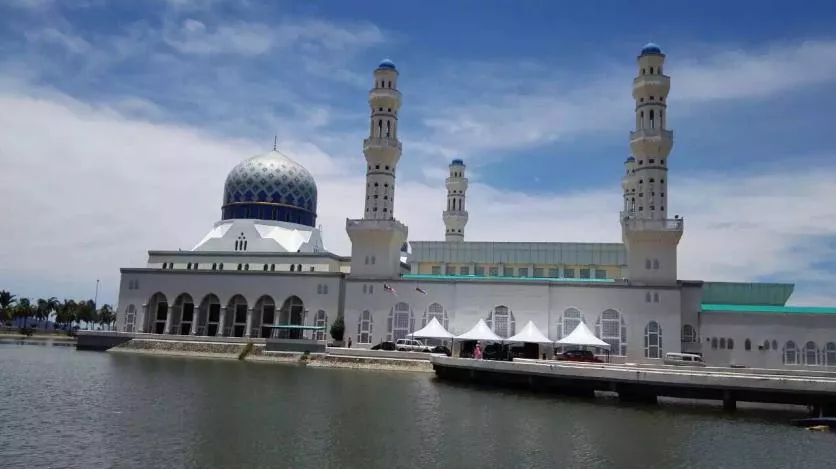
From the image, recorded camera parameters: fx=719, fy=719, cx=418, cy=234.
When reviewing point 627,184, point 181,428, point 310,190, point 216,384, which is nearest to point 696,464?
point 181,428

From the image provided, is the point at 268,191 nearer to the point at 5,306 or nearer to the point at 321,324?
the point at 321,324

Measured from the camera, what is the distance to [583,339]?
4659 cm

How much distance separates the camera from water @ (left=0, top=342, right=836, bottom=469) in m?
17.9

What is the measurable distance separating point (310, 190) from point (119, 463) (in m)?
57.3

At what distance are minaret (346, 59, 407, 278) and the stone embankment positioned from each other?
9.59m

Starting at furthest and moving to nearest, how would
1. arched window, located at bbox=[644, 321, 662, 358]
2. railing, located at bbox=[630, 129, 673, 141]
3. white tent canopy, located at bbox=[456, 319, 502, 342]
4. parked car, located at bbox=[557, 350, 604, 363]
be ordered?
railing, located at bbox=[630, 129, 673, 141]
arched window, located at bbox=[644, 321, 662, 358]
white tent canopy, located at bbox=[456, 319, 502, 342]
parked car, located at bbox=[557, 350, 604, 363]

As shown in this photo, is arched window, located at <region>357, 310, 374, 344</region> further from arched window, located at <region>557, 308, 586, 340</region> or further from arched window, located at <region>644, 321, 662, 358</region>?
arched window, located at <region>644, 321, 662, 358</region>

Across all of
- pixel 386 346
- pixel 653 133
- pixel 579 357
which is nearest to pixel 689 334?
pixel 579 357

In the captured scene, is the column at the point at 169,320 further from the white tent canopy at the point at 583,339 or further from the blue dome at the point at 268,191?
the white tent canopy at the point at 583,339

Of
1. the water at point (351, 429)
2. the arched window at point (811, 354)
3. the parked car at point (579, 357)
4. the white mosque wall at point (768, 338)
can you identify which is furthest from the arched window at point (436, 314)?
the arched window at point (811, 354)

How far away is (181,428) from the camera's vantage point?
817 inches

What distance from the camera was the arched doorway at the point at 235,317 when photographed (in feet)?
200

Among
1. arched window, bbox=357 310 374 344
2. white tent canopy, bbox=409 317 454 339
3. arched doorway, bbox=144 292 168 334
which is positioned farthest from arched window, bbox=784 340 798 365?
arched doorway, bbox=144 292 168 334

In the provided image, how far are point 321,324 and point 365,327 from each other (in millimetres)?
3908
